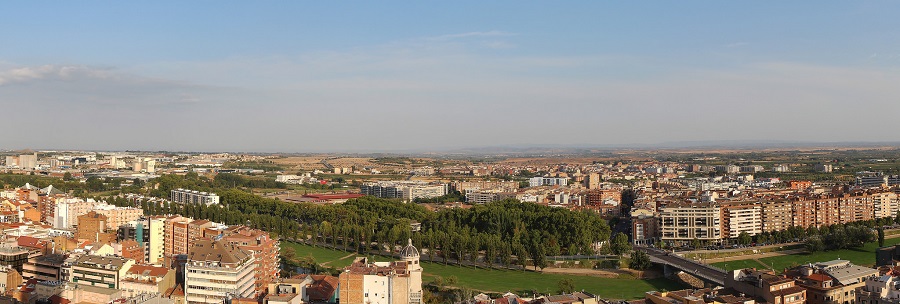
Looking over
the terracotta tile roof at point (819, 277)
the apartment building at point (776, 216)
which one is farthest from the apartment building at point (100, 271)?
the apartment building at point (776, 216)

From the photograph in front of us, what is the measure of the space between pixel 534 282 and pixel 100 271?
40.1ft

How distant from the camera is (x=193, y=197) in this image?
44.7m

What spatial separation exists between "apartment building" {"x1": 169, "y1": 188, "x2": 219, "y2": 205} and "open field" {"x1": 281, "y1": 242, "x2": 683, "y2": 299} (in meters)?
17.2

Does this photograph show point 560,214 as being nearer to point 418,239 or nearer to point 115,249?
point 418,239

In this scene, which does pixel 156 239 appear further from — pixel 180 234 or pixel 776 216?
pixel 776 216

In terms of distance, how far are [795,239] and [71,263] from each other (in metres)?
26.1

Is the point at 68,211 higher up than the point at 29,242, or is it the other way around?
the point at 68,211

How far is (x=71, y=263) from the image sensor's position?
63.3ft

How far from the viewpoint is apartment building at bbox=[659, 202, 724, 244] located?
3256 cm

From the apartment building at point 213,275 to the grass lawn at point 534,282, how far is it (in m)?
7.23

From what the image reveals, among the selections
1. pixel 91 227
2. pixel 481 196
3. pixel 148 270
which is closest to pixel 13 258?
pixel 148 270

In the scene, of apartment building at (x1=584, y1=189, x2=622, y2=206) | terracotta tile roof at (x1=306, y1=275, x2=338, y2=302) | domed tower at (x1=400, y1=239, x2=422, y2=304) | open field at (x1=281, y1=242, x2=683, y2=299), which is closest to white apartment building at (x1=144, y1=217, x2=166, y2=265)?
open field at (x1=281, y1=242, x2=683, y2=299)

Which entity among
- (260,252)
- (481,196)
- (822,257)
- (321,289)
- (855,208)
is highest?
(260,252)

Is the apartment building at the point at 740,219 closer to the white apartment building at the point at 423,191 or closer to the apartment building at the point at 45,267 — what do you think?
the apartment building at the point at 45,267
